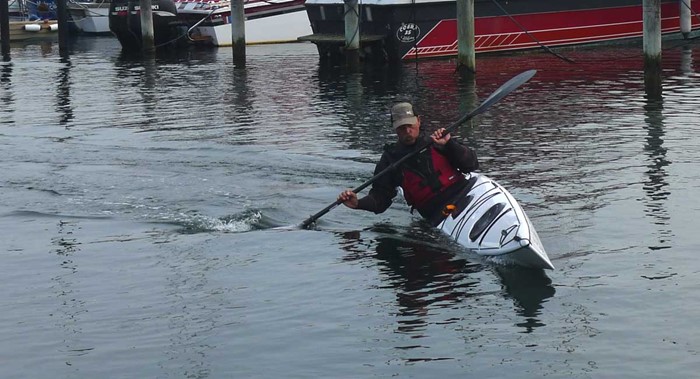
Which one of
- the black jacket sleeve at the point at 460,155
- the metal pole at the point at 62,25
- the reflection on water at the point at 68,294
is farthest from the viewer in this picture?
the metal pole at the point at 62,25

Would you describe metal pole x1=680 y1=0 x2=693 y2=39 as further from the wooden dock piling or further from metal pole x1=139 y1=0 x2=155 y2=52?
metal pole x1=139 y1=0 x2=155 y2=52

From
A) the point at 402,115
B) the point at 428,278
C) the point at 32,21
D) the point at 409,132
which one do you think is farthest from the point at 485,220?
the point at 32,21

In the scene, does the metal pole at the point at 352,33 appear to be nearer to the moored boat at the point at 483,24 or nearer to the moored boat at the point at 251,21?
the moored boat at the point at 483,24

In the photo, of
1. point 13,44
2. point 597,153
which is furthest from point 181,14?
point 597,153

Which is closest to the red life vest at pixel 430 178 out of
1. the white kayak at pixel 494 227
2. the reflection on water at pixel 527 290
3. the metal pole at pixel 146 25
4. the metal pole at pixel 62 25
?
the white kayak at pixel 494 227

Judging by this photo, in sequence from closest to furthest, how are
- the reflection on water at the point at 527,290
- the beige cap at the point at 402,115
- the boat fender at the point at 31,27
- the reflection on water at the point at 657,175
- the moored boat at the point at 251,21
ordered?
1. the reflection on water at the point at 527,290
2. the beige cap at the point at 402,115
3. the reflection on water at the point at 657,175
4. the moored boat at the point at 251,21
5. the boat fender at the point at 31,27

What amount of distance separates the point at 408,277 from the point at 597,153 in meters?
5.74

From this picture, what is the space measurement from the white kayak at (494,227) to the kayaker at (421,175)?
163mm

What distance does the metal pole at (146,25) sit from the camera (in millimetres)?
32469

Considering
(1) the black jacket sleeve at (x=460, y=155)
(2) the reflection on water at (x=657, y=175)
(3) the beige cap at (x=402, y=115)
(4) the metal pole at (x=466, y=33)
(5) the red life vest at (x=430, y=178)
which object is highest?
(4) the metal pole at (x=466, y=33)

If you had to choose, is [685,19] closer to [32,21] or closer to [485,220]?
[485,220]

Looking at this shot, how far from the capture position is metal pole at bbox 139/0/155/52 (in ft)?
107

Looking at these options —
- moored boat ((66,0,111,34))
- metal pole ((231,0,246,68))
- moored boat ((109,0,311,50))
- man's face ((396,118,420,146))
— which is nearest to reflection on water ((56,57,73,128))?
metal pole ((231,0,246,68))

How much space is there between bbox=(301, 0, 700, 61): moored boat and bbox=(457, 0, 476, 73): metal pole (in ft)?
9.56
